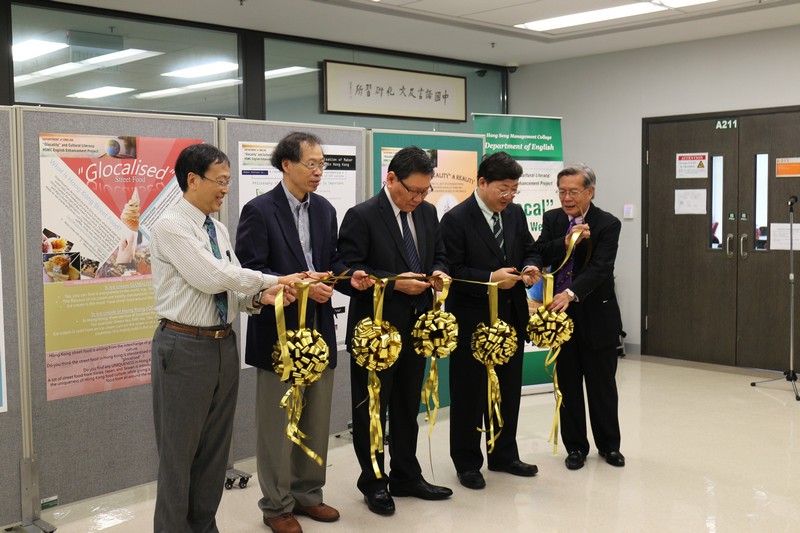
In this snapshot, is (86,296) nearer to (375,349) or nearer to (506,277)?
(375,349)

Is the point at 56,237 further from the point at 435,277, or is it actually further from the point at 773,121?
the point at 773,121

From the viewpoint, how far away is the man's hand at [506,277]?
384cm

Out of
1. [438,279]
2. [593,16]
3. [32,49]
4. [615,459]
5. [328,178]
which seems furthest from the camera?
[593,16]

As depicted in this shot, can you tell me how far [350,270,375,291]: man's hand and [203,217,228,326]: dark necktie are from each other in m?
0.57

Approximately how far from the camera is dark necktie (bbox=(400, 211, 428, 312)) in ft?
12.2

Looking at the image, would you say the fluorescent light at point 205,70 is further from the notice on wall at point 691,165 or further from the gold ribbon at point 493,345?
the notice on wall at point 691,165

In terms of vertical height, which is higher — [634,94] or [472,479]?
[634,94]

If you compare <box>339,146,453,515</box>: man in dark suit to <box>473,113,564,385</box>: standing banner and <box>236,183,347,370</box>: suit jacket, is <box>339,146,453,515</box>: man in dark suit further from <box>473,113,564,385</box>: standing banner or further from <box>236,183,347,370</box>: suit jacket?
<box>473,113,564,385</box>: standing banner

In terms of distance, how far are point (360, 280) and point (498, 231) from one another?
0.95 m

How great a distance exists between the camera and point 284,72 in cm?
714

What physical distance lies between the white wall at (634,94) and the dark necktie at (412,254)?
471 cm

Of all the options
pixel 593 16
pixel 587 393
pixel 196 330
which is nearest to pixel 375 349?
pixel 196 330

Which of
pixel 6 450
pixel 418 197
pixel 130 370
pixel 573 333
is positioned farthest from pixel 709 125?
pixel 6 450

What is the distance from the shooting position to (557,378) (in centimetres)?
444
